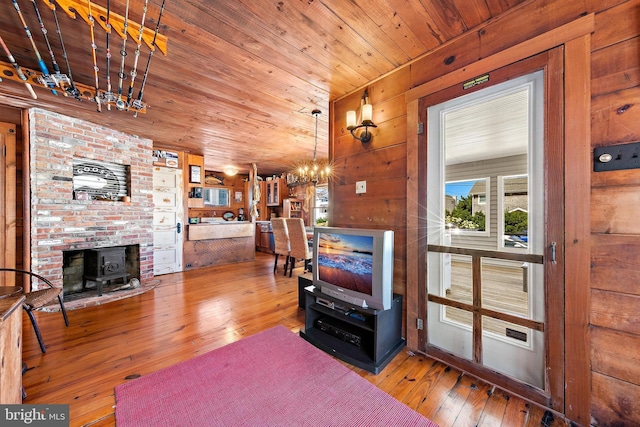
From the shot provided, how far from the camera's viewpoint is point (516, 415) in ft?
4.55

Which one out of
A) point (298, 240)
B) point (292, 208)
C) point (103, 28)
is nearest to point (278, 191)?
point (292, 208)

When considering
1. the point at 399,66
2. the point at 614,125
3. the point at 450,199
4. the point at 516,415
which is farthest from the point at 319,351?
the point at 399,66

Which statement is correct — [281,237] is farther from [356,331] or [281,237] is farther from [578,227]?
[578,227]

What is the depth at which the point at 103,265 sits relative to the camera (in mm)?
3320

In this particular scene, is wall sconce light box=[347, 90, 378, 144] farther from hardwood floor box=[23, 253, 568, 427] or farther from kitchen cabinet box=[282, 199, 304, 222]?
kitchen cabinet box=[282, 199, 304, 222]

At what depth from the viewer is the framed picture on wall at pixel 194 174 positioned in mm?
4945

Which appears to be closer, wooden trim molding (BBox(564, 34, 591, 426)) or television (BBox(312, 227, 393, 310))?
wooden trim molding (BBox(564, 34, 591, 426))

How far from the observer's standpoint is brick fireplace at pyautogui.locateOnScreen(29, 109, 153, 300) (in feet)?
9.36

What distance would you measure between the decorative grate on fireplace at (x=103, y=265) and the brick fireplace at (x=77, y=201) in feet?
0.41

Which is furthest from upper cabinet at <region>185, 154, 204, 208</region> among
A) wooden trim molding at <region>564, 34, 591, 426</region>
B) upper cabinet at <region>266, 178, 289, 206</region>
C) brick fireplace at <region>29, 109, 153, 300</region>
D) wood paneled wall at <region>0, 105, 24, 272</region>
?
wooden trim molding at <region>564, 34, 591, 426</region>

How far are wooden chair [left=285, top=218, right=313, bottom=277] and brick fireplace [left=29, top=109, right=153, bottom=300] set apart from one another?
2.30 m

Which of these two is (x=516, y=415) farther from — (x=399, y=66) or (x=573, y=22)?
(x=399, y=66)

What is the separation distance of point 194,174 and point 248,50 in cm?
372

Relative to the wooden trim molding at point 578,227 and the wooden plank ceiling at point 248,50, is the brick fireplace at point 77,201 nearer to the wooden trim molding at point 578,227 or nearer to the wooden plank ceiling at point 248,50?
the wooden plank ceiling at point 248,50
